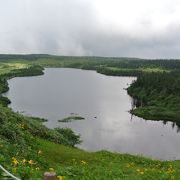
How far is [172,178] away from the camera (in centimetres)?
2011

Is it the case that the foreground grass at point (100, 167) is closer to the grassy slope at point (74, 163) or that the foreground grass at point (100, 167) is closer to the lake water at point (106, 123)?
the grassy slope at point (74, 163)

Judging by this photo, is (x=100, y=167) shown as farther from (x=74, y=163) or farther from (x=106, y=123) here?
(x=106, y=123)

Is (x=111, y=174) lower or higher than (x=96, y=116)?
higher

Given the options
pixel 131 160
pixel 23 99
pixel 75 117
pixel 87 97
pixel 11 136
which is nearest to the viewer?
pixel 11 136

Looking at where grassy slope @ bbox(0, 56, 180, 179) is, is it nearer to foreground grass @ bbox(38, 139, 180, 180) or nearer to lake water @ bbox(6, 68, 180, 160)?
foreground grass @ bbox(38, 139, 180, 180)

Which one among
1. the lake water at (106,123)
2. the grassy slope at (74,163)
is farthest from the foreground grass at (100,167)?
the lake water at (106,123)

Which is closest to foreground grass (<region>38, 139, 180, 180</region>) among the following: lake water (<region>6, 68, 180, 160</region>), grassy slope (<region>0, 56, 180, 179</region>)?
grassy slope (<region>0, 56, 180, 179</region>)

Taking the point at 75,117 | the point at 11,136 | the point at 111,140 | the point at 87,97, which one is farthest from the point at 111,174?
the point at 87,97

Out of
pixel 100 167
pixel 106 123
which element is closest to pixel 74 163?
pixel 100 167

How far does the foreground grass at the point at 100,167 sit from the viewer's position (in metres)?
17.4

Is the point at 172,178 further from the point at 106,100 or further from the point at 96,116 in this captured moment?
the point at 106,100

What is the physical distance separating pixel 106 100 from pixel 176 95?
127 feet

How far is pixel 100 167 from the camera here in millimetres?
22578

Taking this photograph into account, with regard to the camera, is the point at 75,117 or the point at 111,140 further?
the point at 75,117
